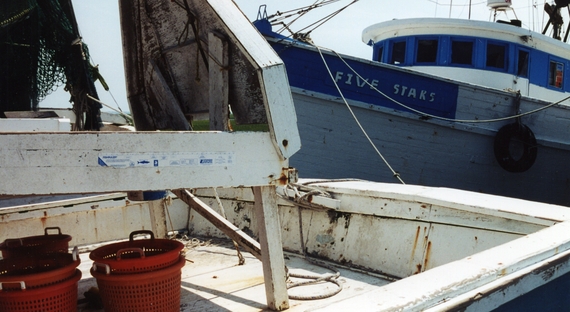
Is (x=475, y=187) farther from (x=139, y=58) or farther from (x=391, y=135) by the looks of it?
(x=139, y=58)

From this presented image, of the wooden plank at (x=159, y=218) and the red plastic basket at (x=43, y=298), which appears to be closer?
the red plastic basket at (x=43, y=298)

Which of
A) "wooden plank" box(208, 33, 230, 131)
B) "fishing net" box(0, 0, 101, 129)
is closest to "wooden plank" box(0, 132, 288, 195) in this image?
"wooden plank" box(208, 33, 230, 131)

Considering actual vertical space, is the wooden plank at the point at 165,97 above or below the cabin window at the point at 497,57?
below

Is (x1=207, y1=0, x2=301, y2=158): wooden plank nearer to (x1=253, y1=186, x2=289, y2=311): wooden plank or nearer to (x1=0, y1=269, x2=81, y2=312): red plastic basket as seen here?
(x1=253, y1=186, x2=289, y2=311): wooden plank

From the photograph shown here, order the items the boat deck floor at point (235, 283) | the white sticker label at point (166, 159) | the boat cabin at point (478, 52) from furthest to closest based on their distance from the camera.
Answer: the boat cabin at point (478, 52) < the boat deck floor at point (235, 283) < the white sticker label at point (166, 159)

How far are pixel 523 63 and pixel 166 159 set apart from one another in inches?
373

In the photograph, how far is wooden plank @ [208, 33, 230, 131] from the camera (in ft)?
8.25

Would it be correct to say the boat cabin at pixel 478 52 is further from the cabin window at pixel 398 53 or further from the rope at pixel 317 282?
the rope at pixel 317 282

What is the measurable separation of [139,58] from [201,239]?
1.80 metres

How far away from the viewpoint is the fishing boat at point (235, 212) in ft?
6.17

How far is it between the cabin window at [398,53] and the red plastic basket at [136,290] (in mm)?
8524

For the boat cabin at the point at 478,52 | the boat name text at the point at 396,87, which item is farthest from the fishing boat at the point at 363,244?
the boat cabin at the point at 478,52

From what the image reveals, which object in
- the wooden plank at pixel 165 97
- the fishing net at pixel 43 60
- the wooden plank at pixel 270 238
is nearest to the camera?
the wooden plank at pixel 270 238

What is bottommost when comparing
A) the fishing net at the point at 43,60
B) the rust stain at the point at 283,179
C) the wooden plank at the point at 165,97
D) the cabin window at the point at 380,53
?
the rust stain at the point at 283,179
